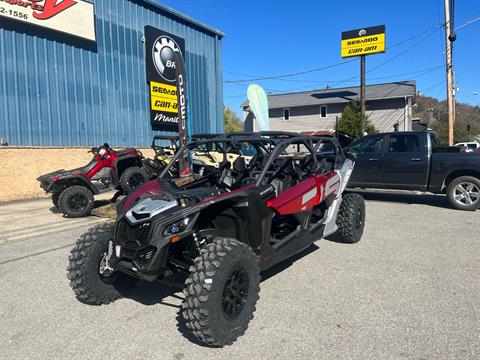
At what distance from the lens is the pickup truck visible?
8.74m

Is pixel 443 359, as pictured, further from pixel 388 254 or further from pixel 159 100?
pixel 159 100

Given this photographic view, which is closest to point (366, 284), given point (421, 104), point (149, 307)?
point (149, 307)

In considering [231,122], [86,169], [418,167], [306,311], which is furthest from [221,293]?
[231,122]

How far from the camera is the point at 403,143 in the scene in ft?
31.2

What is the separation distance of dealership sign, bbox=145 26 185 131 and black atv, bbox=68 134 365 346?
1196 cm

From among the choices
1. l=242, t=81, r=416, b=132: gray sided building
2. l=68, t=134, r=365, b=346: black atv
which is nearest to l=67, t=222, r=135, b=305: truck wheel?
l=68, t=134, r=365, b=346: black atv

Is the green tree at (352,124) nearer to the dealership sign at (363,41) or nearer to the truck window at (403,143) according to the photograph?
the dealership sign at (363,41)

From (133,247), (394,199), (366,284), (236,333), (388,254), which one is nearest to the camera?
(236,333)

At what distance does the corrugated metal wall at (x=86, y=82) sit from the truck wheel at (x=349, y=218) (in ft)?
33.6

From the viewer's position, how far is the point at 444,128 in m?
55.6

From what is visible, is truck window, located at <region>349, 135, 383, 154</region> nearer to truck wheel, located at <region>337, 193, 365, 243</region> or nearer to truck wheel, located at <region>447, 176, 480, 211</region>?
truck wheel, located at <region>447, 176, 480, 211</region>

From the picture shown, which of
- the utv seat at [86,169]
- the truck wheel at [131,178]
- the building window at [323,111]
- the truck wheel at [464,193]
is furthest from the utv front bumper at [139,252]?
the building window at [323,111]

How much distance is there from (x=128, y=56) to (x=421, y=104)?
113071 millimetres

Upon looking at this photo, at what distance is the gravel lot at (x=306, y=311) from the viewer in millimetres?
2963
